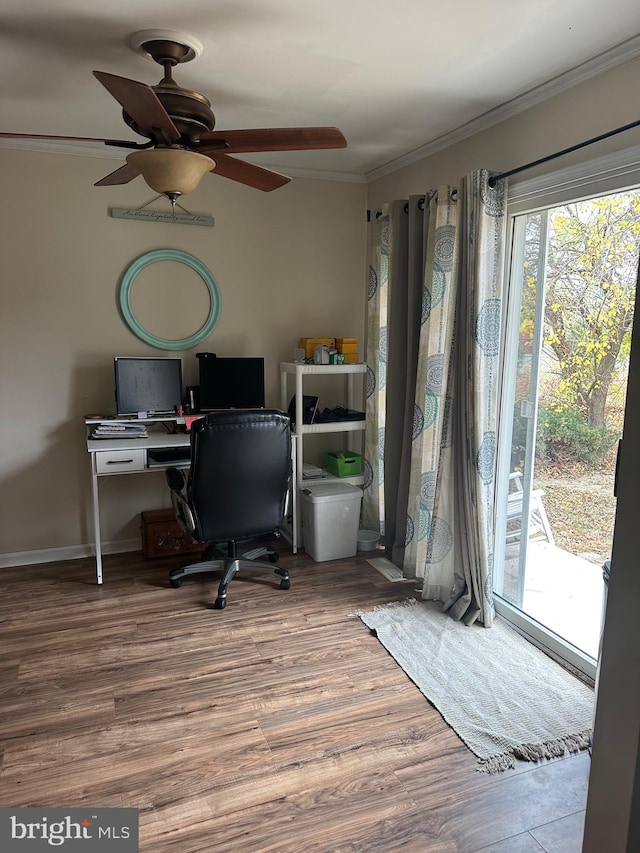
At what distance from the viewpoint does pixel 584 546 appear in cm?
259

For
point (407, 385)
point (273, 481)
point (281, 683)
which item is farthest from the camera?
point (407, 385)

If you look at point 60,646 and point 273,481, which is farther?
point 273,481

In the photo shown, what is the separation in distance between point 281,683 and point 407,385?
1796mm

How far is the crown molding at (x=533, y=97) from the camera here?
2139mm

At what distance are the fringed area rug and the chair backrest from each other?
77 cm

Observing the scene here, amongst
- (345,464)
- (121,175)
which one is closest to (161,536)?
(345,464)

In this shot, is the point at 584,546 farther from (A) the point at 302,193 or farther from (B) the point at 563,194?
(A) the point at 302,193

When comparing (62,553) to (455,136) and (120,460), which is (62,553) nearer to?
(120,460)

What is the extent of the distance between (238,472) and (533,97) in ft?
7.26

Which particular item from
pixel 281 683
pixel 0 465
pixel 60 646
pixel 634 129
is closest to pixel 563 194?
pixel 634 129

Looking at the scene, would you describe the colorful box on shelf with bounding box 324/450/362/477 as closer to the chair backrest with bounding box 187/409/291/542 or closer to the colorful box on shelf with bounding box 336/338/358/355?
the colorful box on shelf with bounding box 336/338/358/355

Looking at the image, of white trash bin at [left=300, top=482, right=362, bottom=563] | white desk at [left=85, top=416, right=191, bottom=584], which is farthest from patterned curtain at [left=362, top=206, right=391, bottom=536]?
white desk at [left=85, top=416, right=191, bottom=584]

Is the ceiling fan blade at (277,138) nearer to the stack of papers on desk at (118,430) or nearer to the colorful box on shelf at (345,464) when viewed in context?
the stack of papers on desk at (118,430)

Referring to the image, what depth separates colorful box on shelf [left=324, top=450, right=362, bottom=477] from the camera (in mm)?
3982
